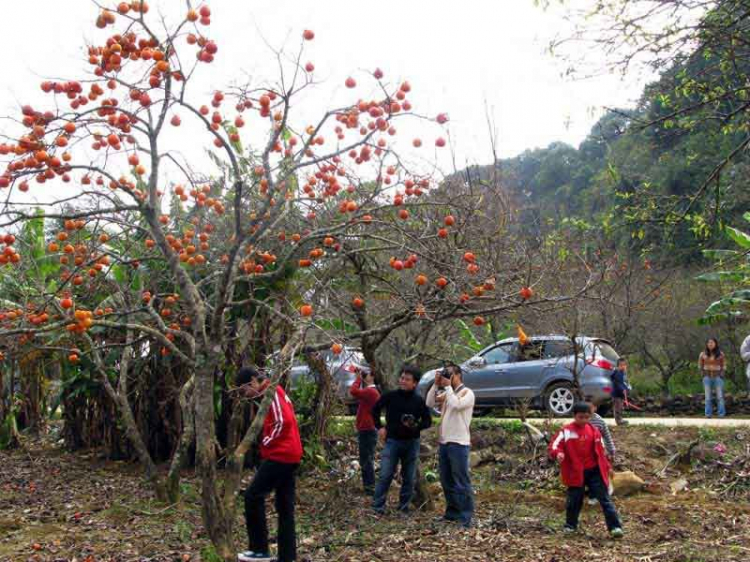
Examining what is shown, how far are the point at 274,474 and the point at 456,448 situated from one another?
2.55 meters

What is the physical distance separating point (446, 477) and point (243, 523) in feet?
6.48

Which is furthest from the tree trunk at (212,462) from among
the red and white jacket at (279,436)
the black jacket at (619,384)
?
the black jacket at (619,384)

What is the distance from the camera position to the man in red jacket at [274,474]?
5660 mm

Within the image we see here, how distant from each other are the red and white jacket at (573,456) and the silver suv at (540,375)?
509 cm

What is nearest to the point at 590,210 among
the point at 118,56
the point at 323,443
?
the point at 323,443

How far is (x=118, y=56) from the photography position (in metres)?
4.77

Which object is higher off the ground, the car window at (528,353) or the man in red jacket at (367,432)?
the car window at (528,353)

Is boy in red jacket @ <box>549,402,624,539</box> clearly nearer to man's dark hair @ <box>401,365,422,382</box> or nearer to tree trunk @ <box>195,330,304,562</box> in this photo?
man's dark hair @ <box>401,365,422,382</box>

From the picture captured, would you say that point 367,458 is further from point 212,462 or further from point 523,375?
point 523,375

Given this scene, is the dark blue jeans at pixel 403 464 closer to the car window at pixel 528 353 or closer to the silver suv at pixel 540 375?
the silver suv at pixel 540 375

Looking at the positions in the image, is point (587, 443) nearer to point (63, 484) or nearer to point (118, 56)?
point (118, 56)

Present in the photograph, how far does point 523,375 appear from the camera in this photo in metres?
14.2

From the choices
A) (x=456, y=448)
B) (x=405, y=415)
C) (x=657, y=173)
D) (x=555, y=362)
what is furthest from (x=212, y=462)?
(x=657, y=173)

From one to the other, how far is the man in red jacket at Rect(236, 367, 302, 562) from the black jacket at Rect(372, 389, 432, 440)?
221 cm
